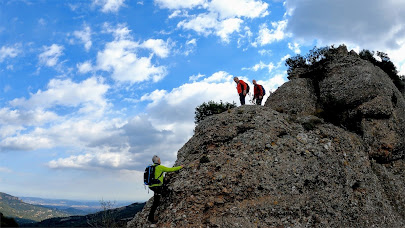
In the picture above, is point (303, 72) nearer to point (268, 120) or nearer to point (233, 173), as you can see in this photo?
point (268, 120)

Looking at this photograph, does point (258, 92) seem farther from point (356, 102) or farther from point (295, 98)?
point (356, 102)

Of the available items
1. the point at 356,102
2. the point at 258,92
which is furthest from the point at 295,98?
the point at 356,102

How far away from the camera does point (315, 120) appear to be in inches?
907

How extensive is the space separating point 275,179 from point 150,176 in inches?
295

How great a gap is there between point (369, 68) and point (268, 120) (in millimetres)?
16358

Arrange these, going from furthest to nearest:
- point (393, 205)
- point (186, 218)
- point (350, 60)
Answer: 1. point (350, 60)
2. point (393, 205)
3. point (186, 218)

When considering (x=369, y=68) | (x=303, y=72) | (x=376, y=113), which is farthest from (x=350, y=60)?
(x=376, y=113)

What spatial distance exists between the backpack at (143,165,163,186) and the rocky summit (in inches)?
83.3

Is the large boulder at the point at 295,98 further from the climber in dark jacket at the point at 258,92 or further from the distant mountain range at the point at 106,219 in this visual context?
the distant mountain range at the point at 106,219

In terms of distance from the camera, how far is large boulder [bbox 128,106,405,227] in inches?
618

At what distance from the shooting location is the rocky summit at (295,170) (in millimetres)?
15828

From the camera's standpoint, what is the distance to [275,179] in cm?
1695

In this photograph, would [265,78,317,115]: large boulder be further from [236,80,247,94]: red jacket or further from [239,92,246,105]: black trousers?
[236,80,247,94]: red jacket

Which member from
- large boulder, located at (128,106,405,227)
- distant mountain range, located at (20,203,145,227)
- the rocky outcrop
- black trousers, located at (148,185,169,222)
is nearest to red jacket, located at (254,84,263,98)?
the rocky outcrop
